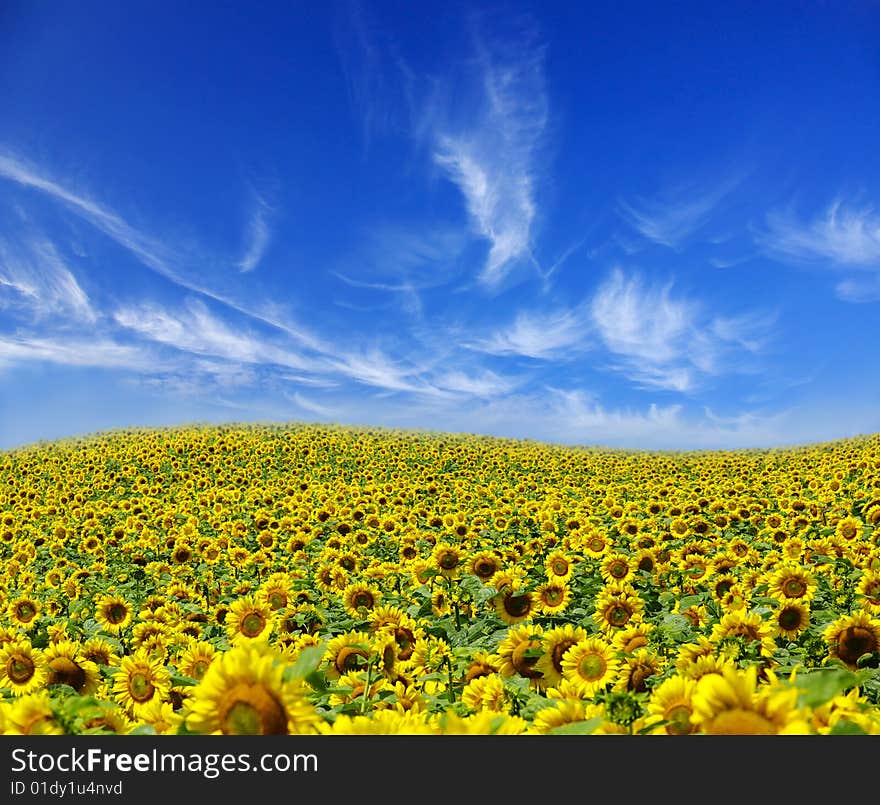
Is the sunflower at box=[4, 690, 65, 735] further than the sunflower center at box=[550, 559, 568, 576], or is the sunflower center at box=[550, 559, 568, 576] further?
the sunflower center at box=[550, 559, 568, 576]

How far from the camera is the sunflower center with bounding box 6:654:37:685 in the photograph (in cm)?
581

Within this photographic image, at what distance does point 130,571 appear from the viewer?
38.4 ft

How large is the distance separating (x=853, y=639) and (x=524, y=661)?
289 cm

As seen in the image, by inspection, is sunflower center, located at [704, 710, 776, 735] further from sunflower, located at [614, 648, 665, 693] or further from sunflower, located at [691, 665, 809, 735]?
sunflower, located at [614, 648, 665, 693]

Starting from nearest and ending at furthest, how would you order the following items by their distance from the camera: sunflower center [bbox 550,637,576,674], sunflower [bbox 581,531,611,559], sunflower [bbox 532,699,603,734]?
sunflower [bbox 532,699,603,734]
sunflower center [bbox 550,637,576,674]
sunflower [bbox 581,531,611,559]

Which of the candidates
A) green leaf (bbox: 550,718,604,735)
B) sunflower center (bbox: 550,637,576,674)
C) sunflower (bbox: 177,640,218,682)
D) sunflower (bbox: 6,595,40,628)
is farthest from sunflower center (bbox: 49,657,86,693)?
green leaf (bbox: 550,718,604,735)

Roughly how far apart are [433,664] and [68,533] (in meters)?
13.8

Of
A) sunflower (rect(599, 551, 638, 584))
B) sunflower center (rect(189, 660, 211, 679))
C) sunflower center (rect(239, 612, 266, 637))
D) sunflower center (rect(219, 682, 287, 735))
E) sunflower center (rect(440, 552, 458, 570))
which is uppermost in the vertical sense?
sunflower center (rect(440, 552, 458, 570))

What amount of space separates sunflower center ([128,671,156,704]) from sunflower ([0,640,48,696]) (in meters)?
1.01

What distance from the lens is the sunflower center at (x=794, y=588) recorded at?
7.48 meters

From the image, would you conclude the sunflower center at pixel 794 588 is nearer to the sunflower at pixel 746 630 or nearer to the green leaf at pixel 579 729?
the sunflower at pixel 746 630

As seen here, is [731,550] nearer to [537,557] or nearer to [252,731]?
[537,557]
